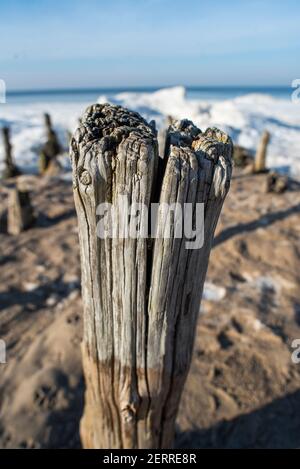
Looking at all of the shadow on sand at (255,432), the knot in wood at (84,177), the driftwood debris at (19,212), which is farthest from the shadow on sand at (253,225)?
the knot in wood at (84,177)

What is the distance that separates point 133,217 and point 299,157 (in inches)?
782

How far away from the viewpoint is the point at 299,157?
18.8 metres

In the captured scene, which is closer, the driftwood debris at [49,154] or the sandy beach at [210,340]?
the sandy beach at [210,340]

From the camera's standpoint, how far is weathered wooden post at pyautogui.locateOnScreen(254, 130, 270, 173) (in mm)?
8727

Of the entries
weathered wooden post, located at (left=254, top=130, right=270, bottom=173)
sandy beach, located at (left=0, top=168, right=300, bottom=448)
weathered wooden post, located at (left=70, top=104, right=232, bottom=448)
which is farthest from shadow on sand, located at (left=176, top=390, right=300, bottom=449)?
weathered wooden post, located at (left=254, top=130, right=270, bottom=173)

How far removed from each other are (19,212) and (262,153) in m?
6.18

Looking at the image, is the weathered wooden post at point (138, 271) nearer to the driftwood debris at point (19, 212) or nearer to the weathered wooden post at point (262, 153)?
the driftwood debris at point (19, 212)

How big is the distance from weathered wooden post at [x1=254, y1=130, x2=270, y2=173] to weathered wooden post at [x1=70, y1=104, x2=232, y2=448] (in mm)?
7956

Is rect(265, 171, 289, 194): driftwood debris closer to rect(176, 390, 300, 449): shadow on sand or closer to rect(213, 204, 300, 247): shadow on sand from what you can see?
rect(213, 204, 300, 247): shadow on sand

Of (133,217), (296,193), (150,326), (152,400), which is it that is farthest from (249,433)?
(296,193)

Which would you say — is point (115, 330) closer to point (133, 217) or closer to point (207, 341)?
point (133, 217)

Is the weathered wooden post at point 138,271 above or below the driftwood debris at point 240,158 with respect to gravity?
above

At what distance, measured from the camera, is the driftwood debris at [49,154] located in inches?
419

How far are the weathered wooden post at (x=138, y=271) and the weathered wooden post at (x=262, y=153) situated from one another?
313 inches
